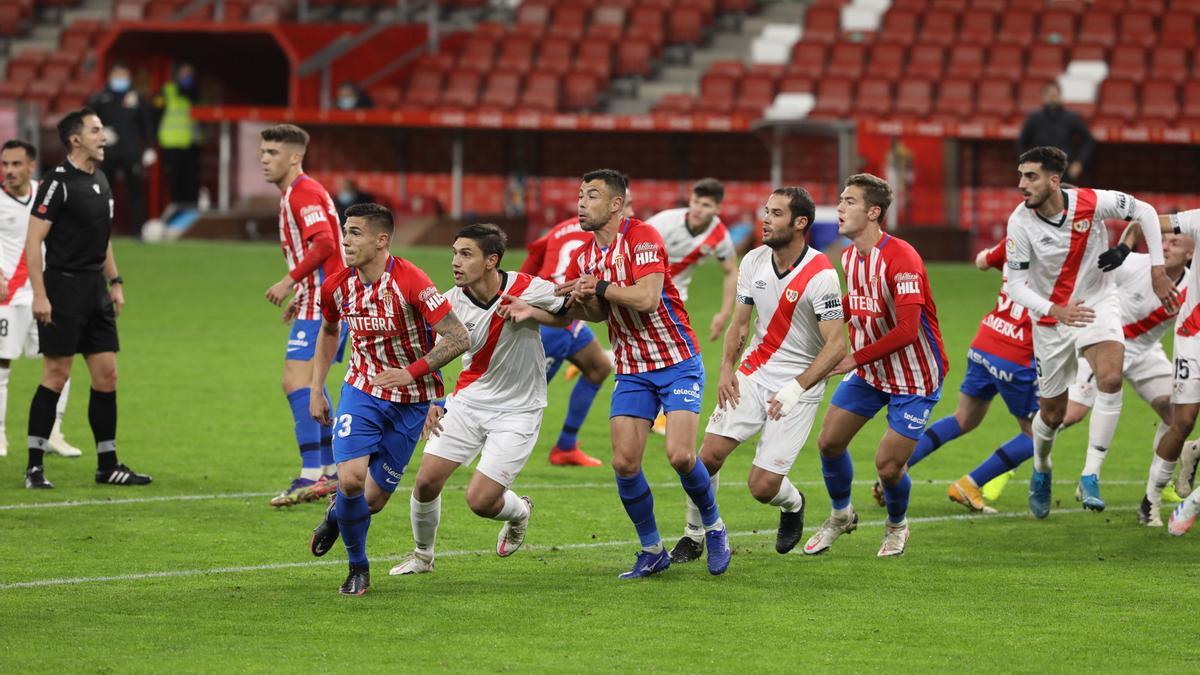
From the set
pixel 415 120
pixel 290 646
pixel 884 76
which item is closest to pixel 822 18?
pixel 884 76

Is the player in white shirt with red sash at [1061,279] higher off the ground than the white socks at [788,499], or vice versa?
the player in white shirt with red sash at [1061,279]

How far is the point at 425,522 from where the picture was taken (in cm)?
824

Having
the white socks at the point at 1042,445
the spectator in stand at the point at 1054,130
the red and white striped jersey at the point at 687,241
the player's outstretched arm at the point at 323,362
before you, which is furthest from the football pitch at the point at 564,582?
the spectator in stand at the point at 1054,130

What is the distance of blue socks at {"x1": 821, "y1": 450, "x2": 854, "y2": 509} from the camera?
9031 mm

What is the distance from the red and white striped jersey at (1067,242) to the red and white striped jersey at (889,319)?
4.19 ft

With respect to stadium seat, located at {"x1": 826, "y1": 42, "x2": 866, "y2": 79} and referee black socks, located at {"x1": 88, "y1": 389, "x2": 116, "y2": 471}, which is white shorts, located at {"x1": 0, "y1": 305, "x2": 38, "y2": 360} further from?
stadium seat, located at {"x1": 826, "y1": 42, "x2": 866, "y2": 79}

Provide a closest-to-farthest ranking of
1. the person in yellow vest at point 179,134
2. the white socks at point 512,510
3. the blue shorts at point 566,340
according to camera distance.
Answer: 1. the white socks at point 512,510
2. the blue shorts at point 566,340
3. the person in yellow vest at point 179,134

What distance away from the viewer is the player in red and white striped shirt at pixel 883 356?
872cm

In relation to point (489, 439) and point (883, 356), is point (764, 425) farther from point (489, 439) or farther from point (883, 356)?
point (489, 439)

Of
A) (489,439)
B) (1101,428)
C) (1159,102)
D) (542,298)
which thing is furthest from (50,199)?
(1159,102)

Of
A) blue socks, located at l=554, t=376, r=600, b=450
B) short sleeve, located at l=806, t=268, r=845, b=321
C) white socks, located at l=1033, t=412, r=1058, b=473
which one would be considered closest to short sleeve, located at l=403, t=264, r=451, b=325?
short sleeve, located at l=806, t=268, r=845, b=321

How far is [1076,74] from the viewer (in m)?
26.3

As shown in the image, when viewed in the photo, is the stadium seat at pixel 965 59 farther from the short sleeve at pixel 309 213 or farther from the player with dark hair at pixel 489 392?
the player with dark hair at pixel 489 392

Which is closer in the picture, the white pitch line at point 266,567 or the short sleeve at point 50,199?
the white pitch line at point 266,567
